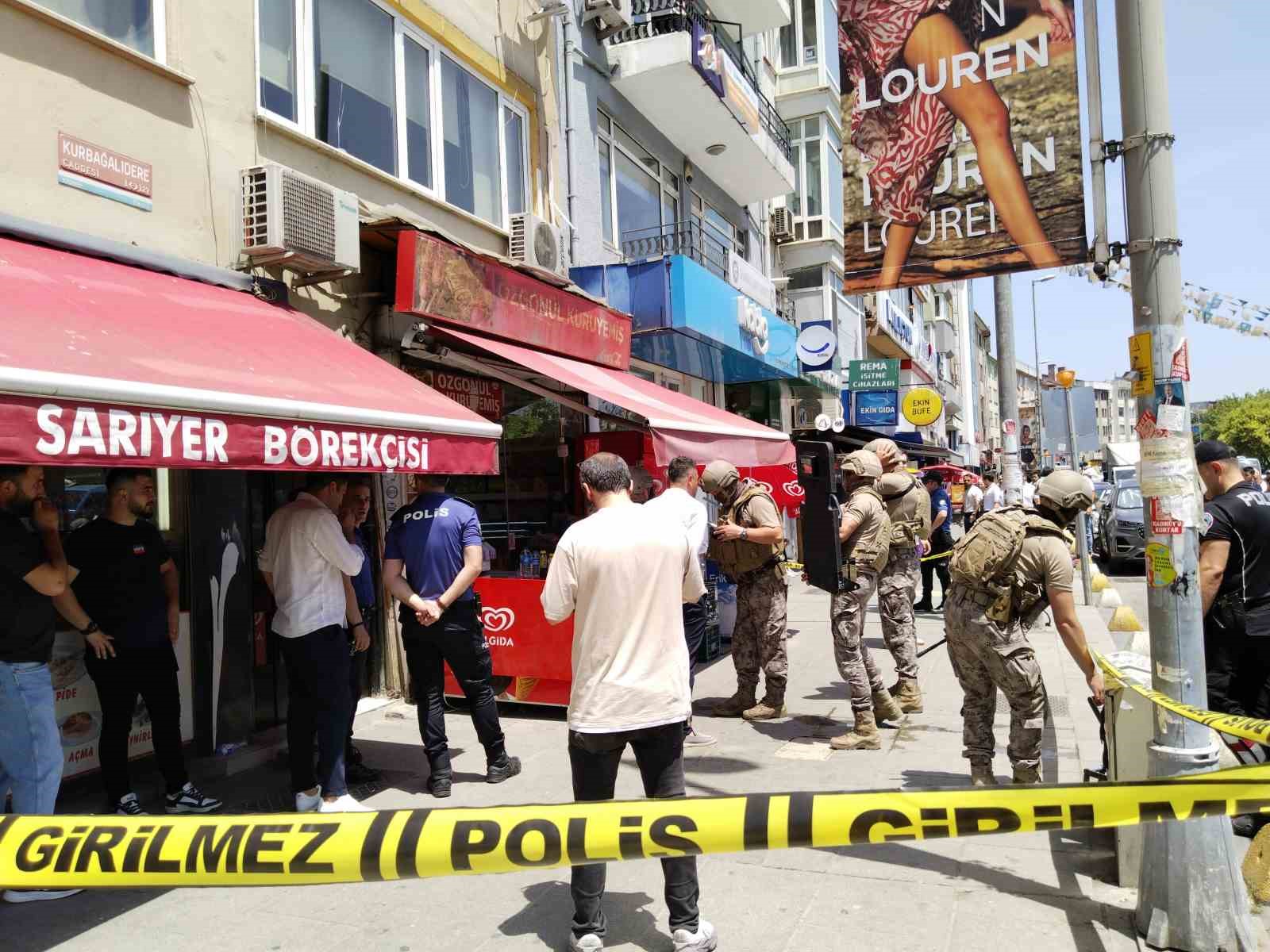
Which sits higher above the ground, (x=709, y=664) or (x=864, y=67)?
(x=864, y=67)

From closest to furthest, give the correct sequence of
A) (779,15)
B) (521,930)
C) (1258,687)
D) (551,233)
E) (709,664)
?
(521,930) → (1258,687) → (709,664) → (551,233) → (779,15)

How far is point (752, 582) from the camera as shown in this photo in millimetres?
6785

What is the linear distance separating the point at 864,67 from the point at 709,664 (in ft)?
18.2

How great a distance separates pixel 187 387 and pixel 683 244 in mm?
10822

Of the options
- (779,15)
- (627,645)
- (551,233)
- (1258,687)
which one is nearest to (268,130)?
(551,233)

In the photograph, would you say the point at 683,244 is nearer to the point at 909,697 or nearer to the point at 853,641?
the point at 909,697

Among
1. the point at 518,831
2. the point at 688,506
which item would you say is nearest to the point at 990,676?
the point at 688,506

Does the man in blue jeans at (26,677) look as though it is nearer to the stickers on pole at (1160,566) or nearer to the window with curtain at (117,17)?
the window with curtain at (117,17)

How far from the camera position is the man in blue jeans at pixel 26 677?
388 cm

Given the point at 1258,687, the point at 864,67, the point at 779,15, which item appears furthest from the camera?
the point at 779,15

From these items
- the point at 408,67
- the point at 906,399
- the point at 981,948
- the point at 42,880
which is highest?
the point at 408,67

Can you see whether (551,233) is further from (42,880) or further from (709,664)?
(42,880)

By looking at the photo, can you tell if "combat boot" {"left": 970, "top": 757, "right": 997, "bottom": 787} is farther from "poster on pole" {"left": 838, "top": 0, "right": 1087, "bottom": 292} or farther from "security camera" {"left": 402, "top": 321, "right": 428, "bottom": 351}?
"security camera" {"left": 402, "top": 321, "right": 428, "bottom": 351}

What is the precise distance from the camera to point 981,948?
3.42 metres
